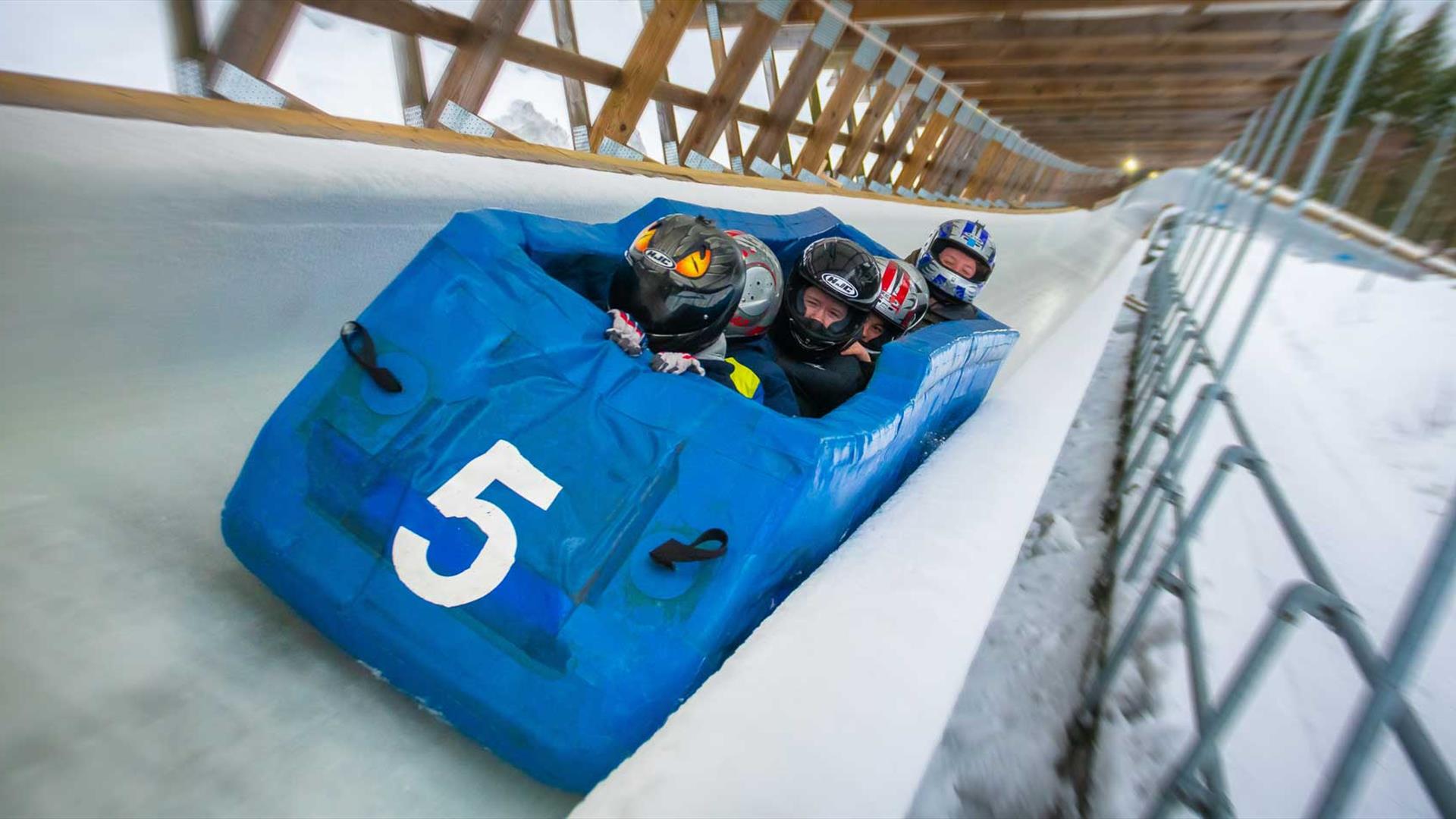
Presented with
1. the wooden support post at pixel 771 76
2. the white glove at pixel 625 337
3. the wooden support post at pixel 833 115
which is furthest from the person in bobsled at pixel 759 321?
the wooden support post at pixel 833 115

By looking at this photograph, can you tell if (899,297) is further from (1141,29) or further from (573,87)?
(1141,29)

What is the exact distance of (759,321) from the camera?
6.82 feet

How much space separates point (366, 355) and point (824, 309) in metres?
1.34

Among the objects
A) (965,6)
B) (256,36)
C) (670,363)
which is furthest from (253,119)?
(965,6)

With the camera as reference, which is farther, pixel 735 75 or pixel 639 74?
pixel 735 75

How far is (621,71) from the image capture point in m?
4.07

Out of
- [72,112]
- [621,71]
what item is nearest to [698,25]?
[621,71]

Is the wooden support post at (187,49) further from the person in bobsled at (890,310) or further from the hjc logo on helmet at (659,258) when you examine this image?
the person in bobsled at (890,310)

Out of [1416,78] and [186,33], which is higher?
[1416,78]

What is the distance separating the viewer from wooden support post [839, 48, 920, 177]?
6910mm

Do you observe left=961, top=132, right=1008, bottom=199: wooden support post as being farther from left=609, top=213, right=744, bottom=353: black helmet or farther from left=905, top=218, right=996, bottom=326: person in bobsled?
left=609, top=213, right=744, bottom=353: black helmet

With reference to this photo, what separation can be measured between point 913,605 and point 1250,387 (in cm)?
349

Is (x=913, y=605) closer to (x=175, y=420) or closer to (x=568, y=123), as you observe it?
(x=175, y=420)

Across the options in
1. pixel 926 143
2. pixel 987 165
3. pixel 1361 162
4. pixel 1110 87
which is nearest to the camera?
pixel 1361 162
